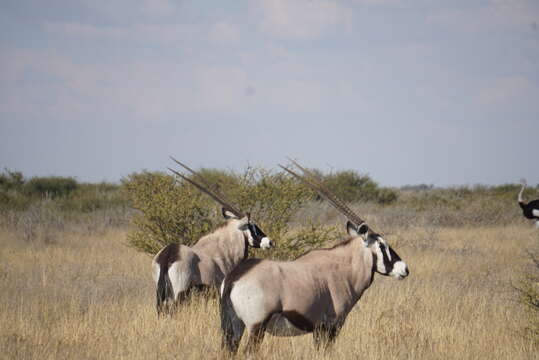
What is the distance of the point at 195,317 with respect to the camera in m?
6.25

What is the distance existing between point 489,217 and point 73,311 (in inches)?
718

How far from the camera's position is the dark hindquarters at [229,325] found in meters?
4.56

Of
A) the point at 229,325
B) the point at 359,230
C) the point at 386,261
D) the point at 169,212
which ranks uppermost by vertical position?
the point at 359,230

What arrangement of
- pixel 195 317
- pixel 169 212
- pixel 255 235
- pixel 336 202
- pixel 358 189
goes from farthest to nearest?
pixel 358 189
pixel 169 212
pixel 255 235
pixel 195 317
pixel 336 202

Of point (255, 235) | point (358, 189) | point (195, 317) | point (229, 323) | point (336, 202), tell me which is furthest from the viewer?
point (358, 189)

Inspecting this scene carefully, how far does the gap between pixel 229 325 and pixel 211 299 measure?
2263 mm

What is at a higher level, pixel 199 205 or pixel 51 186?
pixel 199 205

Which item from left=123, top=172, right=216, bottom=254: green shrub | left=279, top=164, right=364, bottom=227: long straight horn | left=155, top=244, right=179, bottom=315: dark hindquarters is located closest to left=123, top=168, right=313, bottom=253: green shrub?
left=123, top=172, right=216, bottom=254: green shrub

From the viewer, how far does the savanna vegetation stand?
5793 mm

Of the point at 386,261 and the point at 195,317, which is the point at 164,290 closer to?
the point at 195,317

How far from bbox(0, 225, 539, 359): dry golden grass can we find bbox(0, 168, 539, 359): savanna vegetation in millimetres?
23

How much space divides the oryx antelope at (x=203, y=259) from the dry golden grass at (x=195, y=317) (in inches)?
10.3

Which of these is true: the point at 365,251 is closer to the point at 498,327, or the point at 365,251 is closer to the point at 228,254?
the point at 228,254

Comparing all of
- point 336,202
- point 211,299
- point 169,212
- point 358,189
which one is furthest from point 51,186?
point 336,202
